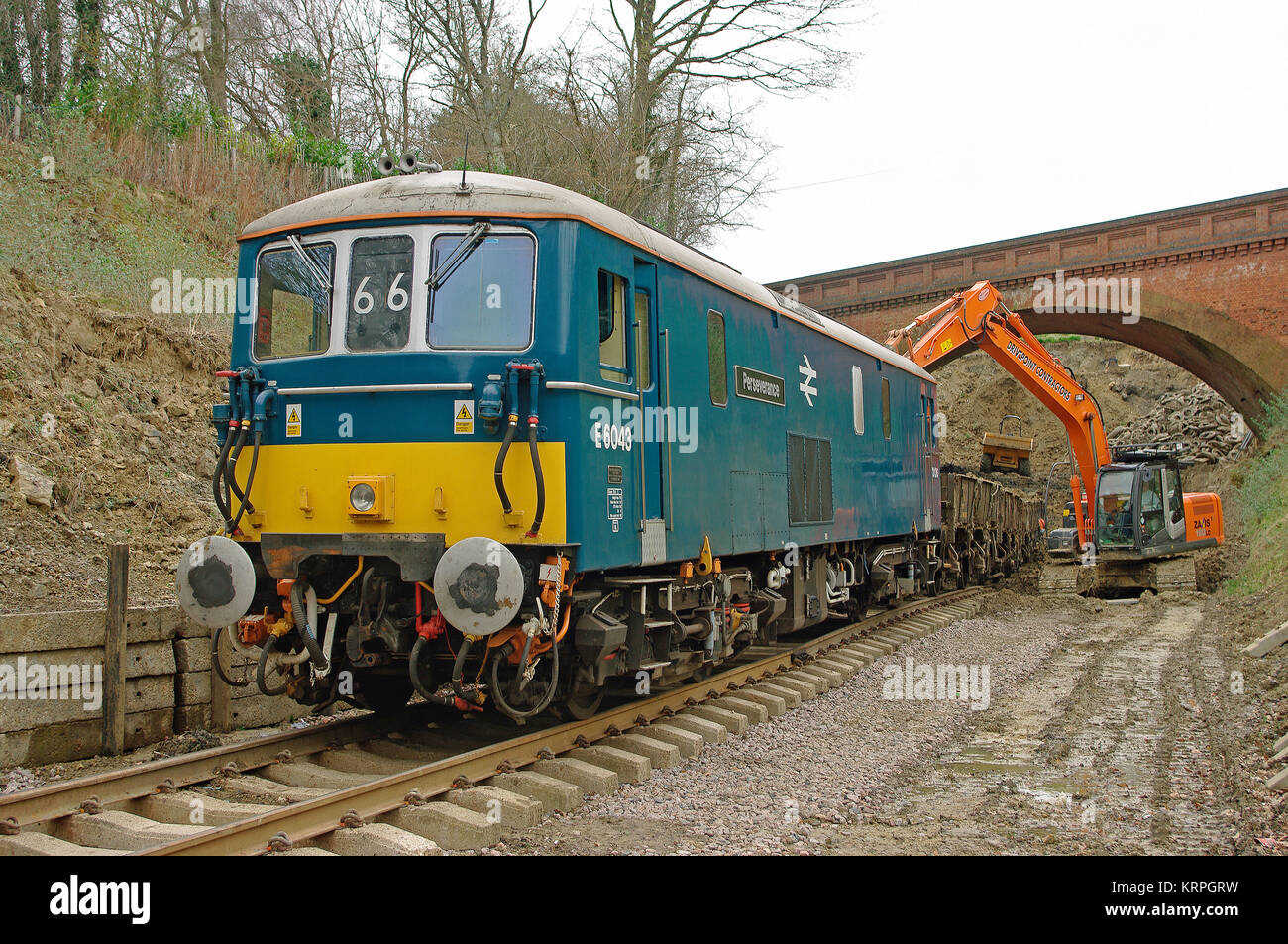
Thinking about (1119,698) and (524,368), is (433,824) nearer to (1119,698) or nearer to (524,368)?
(524,368)

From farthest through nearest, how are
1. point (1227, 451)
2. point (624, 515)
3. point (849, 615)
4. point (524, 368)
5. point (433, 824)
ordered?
1. point (1227, 451)
2. point (849, 615)
3. point (624, 515)
4. point (524, 368)
5. point (433, 824)

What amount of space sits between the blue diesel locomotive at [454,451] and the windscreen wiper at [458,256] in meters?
0.01

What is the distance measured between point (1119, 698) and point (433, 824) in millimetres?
6814

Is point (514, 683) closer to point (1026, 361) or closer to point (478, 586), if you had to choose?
point (478, 586)

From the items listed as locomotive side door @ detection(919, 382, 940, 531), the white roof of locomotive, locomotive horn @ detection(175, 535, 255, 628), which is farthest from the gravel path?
locomotive side door @ detection(919, 382, 940, 531)

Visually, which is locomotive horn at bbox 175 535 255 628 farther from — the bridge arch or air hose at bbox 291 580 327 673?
the bridge arch

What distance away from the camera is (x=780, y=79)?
22.8m

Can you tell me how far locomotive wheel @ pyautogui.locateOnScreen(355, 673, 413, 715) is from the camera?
7227 mm

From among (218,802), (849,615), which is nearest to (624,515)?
(218,802)

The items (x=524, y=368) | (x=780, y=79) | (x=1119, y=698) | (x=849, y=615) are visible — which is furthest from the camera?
(x=780, y=79)

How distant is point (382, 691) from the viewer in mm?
7348

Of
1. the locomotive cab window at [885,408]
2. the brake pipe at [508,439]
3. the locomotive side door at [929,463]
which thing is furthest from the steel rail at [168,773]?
the locomotive side door at [929,463]

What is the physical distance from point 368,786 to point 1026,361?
17727mm

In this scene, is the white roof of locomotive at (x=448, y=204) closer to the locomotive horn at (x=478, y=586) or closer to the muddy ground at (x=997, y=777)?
the locomotive horn at (x=478, y=586)
